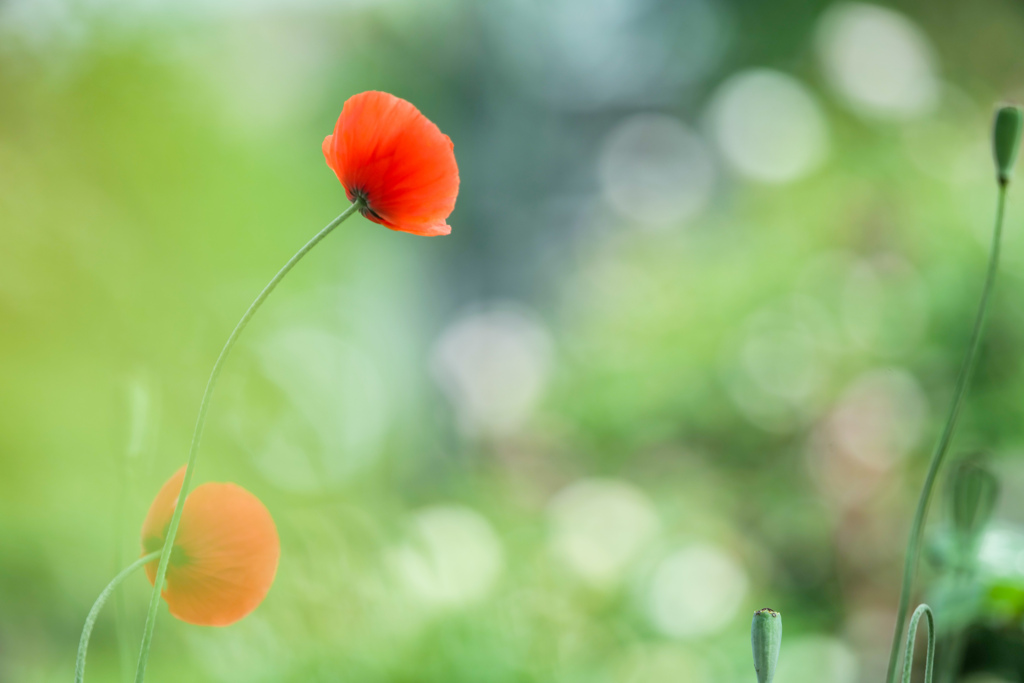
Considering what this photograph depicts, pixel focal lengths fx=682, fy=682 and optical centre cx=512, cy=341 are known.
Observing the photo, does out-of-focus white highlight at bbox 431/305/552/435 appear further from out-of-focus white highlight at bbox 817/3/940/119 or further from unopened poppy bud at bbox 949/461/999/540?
unopened poppy bud at bbox 949/461/999/540

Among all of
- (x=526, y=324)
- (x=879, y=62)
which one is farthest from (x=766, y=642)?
(x=879, y=62)

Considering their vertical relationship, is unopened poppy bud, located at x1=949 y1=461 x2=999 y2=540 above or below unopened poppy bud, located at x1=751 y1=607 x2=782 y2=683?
above

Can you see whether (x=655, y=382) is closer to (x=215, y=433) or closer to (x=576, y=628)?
(x=576, y=628)

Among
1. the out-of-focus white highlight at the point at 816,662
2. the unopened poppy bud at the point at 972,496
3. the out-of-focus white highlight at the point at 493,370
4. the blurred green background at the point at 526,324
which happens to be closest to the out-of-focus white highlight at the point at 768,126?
the blurred green background at the point at 526,324

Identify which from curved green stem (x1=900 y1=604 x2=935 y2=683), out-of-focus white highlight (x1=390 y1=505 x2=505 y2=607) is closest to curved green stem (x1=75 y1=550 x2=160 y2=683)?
curved green stem (x1=900 y1=604 x2=935 y2=683)

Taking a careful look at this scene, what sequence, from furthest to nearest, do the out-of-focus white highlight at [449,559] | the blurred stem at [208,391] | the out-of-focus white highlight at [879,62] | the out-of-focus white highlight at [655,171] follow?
the out-of-focus white highlight at [655,171] < the out-of-focus white highlight at [879,62] < the out-of-focus white highlight at [449,559] < the blurred stem at [208,391]

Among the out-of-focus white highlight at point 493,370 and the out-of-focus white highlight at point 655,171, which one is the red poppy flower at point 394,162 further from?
the out-of-focus white highlight at point 655,171

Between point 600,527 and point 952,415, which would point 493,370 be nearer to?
point 600,527

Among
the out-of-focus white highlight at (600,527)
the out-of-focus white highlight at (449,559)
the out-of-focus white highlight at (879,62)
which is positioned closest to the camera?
the out-of-focus white highlight at (449,559)
